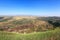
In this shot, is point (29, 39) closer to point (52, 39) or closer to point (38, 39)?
point (38, 39)

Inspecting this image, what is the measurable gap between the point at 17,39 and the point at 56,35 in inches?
244

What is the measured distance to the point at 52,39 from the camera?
16875 mm

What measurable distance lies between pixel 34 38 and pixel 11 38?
369cm

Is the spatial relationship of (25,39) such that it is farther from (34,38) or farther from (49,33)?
(49,33)

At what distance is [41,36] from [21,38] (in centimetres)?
320

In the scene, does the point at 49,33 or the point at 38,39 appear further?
the point at 49,33

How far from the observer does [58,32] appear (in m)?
17.6

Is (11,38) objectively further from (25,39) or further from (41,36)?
(41,36)

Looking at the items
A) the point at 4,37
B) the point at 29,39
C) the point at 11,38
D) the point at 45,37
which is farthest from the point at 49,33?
the point at 4,37

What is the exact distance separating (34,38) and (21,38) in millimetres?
2067

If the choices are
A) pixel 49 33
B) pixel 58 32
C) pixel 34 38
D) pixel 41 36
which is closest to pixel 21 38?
pixel 34 38

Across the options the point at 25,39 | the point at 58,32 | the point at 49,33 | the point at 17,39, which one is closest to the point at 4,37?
the point at 17,39

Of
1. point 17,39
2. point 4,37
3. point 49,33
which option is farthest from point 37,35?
point 4,37

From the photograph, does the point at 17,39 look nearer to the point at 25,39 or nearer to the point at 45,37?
the point at 25,39
